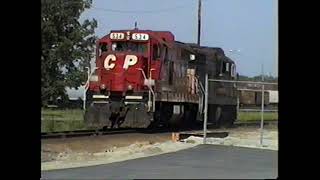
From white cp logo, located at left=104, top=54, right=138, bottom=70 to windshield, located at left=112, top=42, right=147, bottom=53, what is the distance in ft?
1.43

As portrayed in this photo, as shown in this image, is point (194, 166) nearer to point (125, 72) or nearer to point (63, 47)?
point (125, 72)

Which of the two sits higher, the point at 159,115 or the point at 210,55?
the point at 210,55

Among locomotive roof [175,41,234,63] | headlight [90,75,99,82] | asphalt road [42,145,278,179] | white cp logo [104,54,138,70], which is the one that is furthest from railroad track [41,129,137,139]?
asphalt road [42,145,278,179]

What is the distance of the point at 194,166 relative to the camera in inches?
415

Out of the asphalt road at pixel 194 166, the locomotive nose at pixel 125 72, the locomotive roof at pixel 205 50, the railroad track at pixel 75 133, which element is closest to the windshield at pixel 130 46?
the locomotive nose at pixel 125 72

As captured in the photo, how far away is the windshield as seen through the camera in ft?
73.5

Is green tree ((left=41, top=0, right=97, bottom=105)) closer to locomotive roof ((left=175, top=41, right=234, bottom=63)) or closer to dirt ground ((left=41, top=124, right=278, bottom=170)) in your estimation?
locomotive roof ((left=175, top=41, right=234, bottom=63))

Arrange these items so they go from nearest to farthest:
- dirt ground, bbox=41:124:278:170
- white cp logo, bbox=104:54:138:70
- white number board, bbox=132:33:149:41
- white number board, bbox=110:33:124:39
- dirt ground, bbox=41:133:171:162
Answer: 1. dirt ground, bbox=41:124:278:170
2. dirt ground, bbox=41:133:171:162
3. white cp logo, bbox=104:54:138:70
4. white number board, bbox=132:33:149:41
5. white number board, bbox=110:33:124:39

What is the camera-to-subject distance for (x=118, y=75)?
22188 mm

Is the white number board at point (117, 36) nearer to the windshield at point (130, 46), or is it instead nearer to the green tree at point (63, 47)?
the windshield at point (130, 46)

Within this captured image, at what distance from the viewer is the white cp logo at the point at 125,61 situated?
22031 mm
